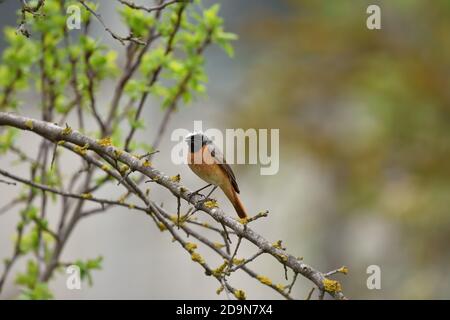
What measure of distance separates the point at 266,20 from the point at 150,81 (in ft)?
21.4

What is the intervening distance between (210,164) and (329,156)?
628cm

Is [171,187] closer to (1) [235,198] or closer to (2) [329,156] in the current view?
(1) [235,198]

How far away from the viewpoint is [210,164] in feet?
14.0

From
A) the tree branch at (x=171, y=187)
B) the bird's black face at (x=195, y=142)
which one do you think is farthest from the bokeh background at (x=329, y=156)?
the tree branch at (x=171, y=187)

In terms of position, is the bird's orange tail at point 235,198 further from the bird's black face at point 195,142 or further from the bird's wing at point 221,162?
the bird's black face at point 195,142

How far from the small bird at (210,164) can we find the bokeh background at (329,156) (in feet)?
16.2

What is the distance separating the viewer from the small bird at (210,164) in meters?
4.29

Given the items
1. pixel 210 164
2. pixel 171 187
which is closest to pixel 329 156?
pixel 210 164

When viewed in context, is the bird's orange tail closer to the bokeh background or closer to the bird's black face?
the bird's black face

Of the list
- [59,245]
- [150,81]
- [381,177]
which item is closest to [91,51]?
[150,81]

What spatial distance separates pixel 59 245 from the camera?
5016 mm

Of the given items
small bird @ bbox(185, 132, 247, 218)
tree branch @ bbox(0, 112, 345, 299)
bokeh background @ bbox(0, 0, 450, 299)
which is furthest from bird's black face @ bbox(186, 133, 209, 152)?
bokeh background @ bbox(0, 0, 450, 299)
